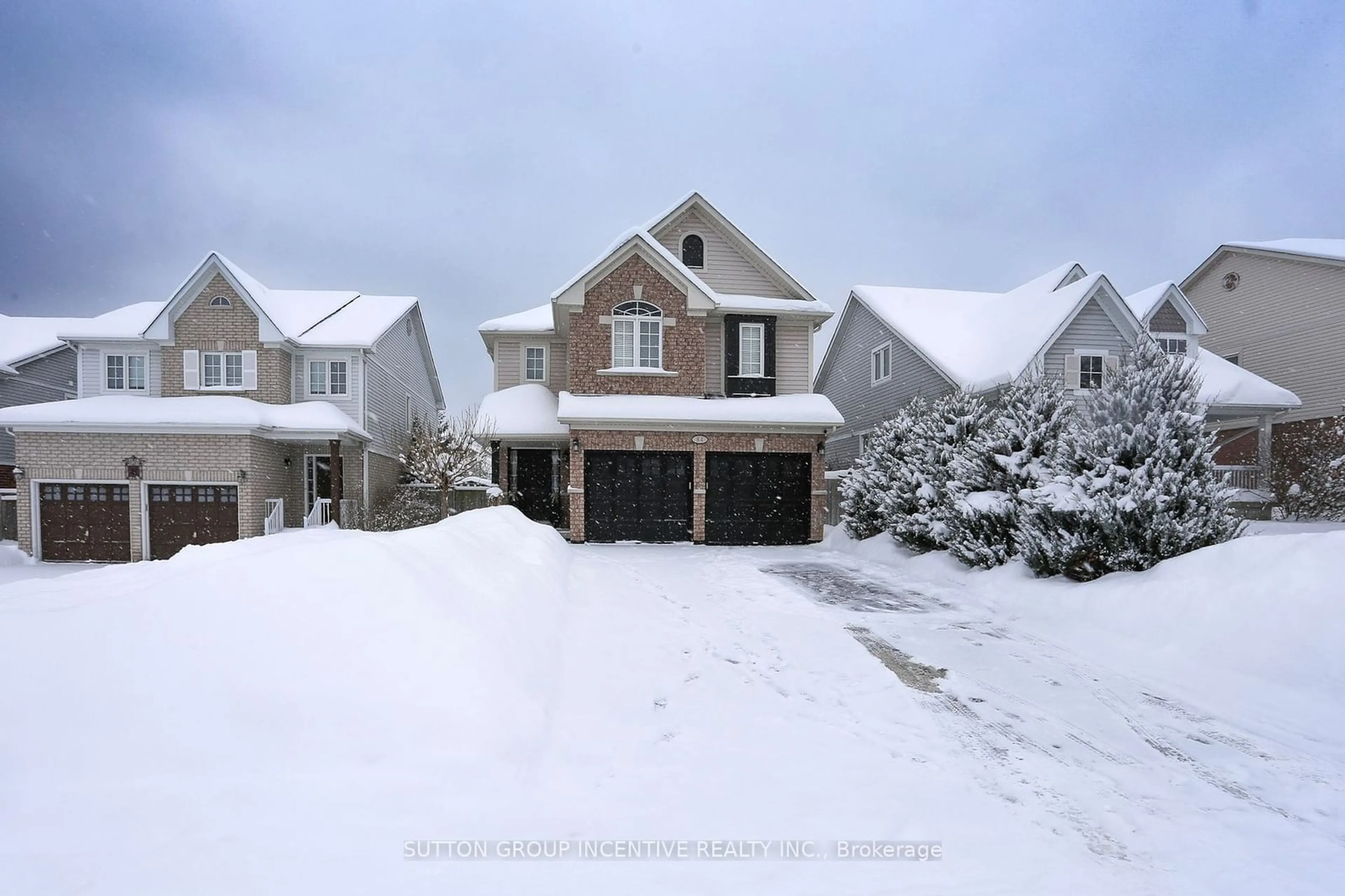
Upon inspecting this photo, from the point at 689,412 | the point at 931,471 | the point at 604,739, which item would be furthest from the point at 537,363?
the point at 604,739

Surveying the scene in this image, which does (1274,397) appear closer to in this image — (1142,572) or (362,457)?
(1142,572)

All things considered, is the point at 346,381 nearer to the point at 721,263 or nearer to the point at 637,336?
the point at 637,336

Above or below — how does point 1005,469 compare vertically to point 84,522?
above

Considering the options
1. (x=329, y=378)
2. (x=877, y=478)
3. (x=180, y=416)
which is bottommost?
(x=877, y=478)

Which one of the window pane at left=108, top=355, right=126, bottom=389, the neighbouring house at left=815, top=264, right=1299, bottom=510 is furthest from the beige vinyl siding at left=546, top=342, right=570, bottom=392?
the window pane at left=108, top=355, right=126, bottom=389

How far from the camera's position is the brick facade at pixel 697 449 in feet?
53.0

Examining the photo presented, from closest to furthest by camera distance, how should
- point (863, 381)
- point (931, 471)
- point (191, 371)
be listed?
point (931, 471) → point (191, 371) → point (863, 381)

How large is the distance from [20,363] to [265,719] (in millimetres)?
29003

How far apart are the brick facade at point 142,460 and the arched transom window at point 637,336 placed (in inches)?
394

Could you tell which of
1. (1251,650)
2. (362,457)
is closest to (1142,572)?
(1251,650)

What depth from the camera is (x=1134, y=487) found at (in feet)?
26.4

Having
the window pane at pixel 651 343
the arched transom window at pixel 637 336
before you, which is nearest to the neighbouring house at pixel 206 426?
the arched transom window at pixel 637 336

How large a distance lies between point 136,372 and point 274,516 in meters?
6.30

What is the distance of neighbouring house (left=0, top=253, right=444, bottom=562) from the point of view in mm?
16797
